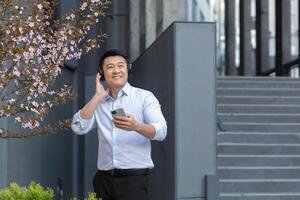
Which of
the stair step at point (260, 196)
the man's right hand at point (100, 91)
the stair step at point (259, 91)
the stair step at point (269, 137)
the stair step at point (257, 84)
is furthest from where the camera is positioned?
the stair step at point (257, 84)

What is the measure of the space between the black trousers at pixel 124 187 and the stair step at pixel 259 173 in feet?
11.4

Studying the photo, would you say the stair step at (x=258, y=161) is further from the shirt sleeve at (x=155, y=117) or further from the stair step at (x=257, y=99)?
the shirt sleeve at (x=155, y=117)

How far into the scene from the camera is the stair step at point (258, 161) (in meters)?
8.14

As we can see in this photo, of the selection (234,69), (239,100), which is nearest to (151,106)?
(239,100)

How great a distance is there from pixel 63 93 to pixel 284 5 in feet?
55.1

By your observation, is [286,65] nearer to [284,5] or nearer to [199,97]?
[284,5]

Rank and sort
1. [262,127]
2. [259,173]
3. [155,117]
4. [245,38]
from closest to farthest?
[155,117] → [259,173] → [262,127] → [245,38]

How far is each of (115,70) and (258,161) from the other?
418 cm

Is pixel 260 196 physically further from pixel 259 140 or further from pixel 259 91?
pixel 259 91

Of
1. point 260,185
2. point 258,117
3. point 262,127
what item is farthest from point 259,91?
point 260,185

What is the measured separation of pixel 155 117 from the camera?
14.5 ft

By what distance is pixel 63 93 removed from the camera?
16.6ft

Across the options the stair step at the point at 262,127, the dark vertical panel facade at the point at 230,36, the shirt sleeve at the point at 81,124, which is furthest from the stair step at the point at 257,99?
the dark vertical panel facade at the point at 230,36

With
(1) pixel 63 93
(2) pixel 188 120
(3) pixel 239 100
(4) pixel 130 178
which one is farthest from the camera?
(3) pixel 239 100
